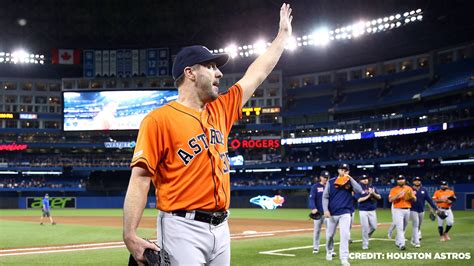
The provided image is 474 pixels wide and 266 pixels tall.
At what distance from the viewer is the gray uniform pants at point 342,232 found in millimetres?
11883

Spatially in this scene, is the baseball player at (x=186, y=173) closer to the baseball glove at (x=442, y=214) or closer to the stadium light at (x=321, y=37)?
the baseball glove at (x=442, y=214)

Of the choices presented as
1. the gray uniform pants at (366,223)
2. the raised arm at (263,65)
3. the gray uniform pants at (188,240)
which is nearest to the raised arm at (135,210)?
the gray uniform pants at (188,240)

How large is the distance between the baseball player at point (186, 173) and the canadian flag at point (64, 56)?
217ft

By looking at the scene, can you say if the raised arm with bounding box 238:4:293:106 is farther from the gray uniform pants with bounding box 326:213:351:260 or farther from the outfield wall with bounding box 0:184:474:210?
the outfield wall with bounding box 0:184:474:210

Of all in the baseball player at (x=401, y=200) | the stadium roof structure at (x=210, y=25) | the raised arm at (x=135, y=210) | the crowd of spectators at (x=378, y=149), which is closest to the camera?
the raised arm at (x=135, y=210)

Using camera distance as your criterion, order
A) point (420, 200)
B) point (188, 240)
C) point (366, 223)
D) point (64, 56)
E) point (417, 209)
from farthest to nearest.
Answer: point (64, 56) < point (420, 200) < point (417, 209) < point (366, 223) < point (188, 240)

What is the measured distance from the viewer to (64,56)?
65688mm

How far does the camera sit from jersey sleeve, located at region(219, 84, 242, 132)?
424 centimetres

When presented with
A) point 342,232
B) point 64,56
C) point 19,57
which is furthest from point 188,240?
point 64,56

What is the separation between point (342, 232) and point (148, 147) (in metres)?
9.52

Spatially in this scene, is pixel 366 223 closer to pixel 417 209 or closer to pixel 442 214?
pixel 417 209

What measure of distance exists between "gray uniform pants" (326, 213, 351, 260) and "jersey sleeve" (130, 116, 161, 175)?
9280 mm

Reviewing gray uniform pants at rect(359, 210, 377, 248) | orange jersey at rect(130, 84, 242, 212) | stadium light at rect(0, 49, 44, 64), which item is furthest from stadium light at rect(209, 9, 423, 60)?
orange jersey at rect(130, 84, 242, 212)

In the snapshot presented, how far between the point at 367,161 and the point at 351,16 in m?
15.9
